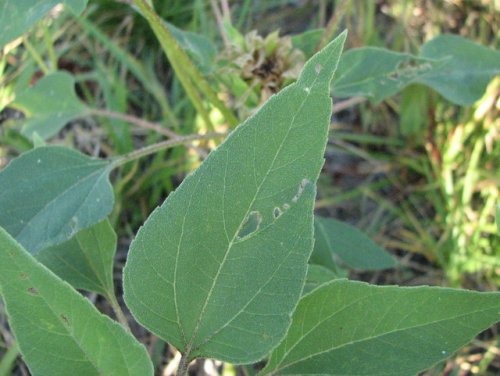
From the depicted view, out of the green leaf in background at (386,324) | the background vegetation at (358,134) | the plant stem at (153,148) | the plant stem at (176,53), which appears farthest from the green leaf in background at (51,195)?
the background vegetation at (358,134)

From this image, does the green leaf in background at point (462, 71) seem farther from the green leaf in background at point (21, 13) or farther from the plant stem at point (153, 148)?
the green leaf in background at point (21, 13)

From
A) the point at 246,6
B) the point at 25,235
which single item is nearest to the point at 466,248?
the point at 246,6

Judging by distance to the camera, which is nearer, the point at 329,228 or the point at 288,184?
the point at 288,184

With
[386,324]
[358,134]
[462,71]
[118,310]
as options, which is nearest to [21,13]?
[118,310]

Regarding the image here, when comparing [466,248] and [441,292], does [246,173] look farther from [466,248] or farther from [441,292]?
[466,248]

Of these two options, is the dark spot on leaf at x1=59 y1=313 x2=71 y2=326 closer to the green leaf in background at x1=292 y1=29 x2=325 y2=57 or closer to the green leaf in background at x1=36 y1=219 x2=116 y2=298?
the green leaf in background at x1=36 y1=219 x2=116 y2=298

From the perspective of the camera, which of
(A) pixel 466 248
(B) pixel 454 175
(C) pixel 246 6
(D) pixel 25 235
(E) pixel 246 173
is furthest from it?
(C) pixel 246 6

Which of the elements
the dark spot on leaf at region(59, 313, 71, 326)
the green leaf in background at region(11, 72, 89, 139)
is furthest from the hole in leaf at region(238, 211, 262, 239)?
the green leaf in background at region(11, 72, 89, 139)
